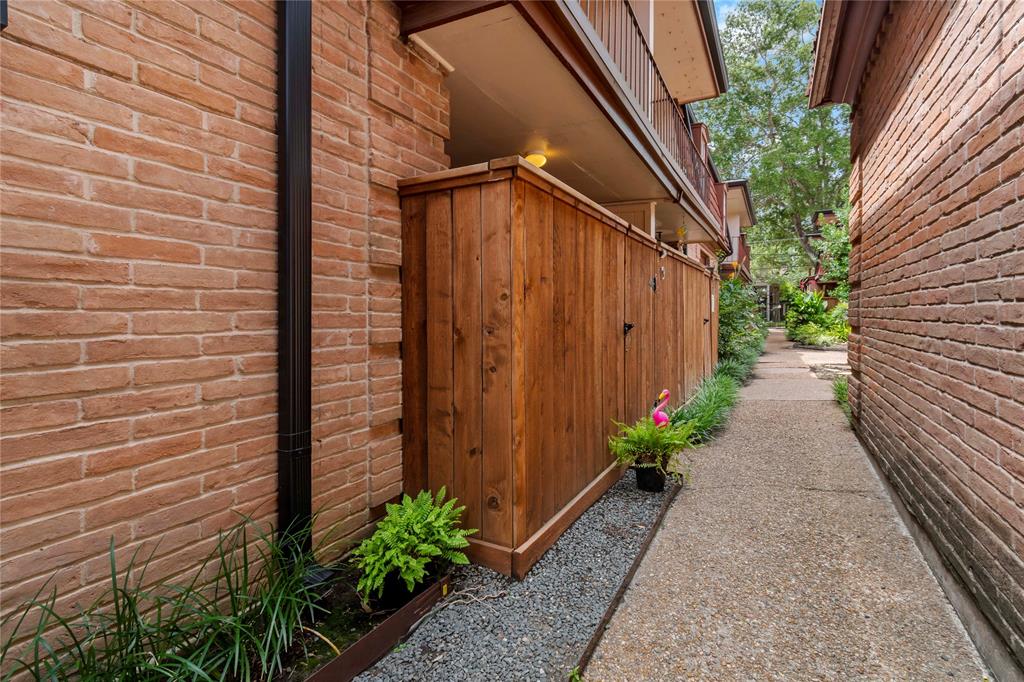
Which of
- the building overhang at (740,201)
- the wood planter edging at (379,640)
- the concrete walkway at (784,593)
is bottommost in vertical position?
the concrete walkway at (784,593)

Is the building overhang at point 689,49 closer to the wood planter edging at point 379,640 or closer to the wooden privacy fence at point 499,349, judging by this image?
the wooden privacy fence at point 499,349

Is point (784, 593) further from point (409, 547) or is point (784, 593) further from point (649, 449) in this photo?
point (409, 547)

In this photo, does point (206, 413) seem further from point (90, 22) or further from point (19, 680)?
point (90, 22)

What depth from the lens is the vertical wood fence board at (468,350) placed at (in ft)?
8.30

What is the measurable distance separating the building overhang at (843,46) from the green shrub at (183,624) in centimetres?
531

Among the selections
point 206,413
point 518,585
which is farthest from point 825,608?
point 206,413

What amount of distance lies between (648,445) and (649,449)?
38 millimetres

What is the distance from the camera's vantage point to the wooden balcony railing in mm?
4183

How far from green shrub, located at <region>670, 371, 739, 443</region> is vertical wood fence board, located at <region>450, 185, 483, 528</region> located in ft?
9.22

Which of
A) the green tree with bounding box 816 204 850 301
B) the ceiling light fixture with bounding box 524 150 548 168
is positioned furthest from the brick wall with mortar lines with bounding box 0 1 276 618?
the green tree with bounding box 816 204 850 301

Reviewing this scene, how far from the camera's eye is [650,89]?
5621mm

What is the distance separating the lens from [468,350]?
8.41ft

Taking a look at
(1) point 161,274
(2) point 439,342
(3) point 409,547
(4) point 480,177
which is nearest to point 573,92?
(4) point 480,177

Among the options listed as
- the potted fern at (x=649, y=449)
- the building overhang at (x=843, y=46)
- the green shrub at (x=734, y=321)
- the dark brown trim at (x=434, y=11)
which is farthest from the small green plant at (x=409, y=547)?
the green shrub at (x=734, y=321)
